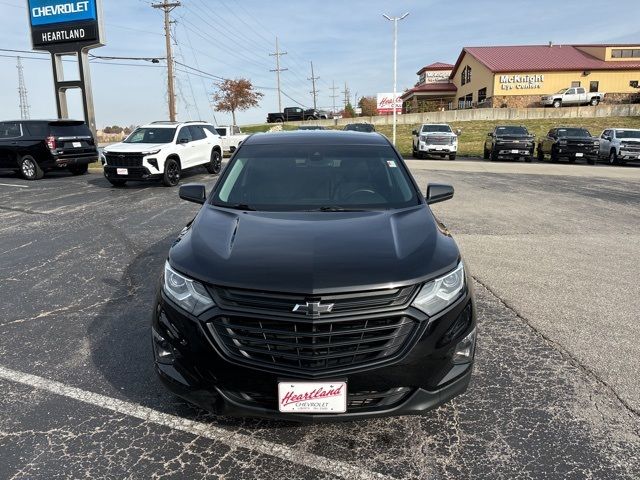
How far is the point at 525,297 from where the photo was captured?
510 cm

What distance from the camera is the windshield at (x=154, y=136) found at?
14.9 m

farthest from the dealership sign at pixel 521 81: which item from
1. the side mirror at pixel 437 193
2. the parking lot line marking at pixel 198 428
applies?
the parking lot line marking at pixel 198 428

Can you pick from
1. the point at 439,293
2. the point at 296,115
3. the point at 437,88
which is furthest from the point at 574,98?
the point at 439,293

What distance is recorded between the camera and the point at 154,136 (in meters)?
15.0

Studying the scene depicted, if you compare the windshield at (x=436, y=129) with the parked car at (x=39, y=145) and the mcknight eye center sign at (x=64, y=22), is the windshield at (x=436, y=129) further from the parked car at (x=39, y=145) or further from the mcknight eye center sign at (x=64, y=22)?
the parked car at (x=39, y=145)

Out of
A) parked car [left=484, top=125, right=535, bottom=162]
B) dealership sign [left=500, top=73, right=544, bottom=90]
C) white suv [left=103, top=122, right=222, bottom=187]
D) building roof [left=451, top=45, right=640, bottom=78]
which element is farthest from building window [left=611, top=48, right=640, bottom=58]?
white suv [left=103, top=122, right=222, bottom=187]

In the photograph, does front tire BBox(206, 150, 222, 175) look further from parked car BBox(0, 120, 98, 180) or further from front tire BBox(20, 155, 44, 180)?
front tire BBox(20, 155, 44, 180)

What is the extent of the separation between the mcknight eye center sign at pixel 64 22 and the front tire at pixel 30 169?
7.21 m

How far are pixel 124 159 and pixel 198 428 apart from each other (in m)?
12.4

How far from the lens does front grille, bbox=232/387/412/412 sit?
2455 mm

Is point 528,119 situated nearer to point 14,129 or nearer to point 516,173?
point 516,173

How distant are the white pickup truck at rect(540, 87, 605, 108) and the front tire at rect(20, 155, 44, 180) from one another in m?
43.8

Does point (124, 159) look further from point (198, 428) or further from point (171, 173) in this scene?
point (198, 428)

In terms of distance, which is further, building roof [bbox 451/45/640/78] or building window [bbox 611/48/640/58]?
building window [bbox 611/48/640/58]
